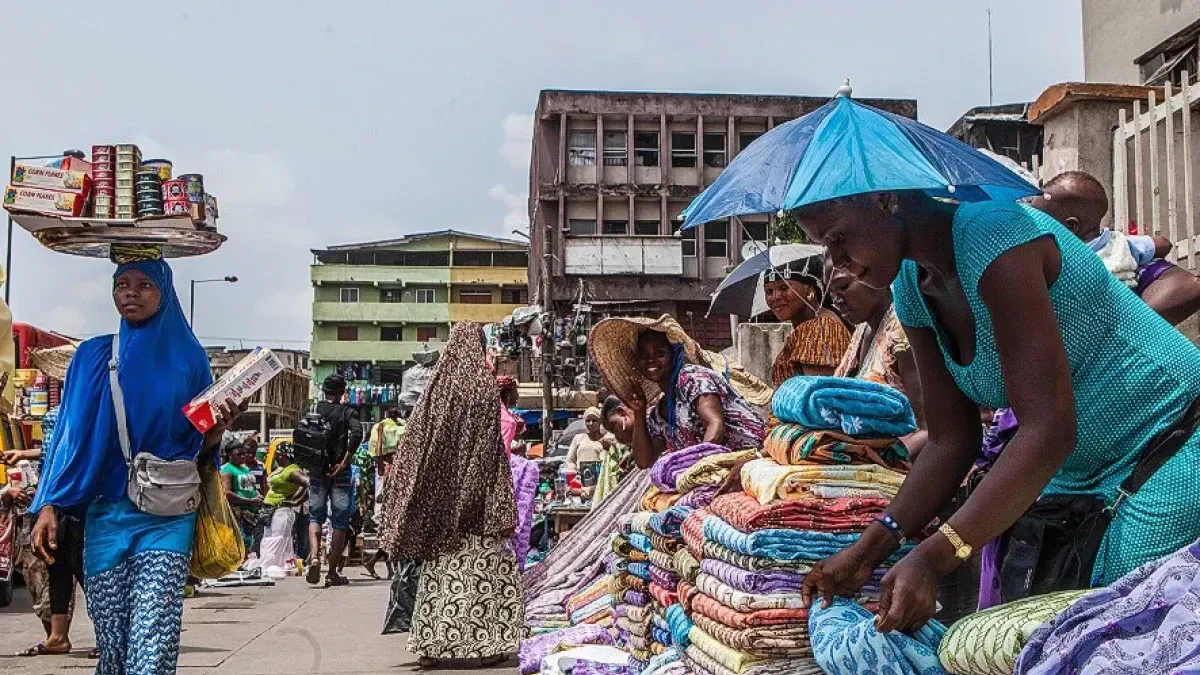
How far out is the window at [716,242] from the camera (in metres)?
53.6

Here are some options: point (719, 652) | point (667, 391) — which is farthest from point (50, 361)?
point (719, 652)

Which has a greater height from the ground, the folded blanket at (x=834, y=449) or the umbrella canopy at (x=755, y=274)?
the umbrella canopy at (x=755, y=274)

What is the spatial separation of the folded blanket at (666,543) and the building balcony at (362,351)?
85.2 m

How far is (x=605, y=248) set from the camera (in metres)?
50.7

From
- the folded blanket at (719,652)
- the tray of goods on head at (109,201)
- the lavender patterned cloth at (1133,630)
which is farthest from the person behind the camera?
the tray of goods on head at (109,201)

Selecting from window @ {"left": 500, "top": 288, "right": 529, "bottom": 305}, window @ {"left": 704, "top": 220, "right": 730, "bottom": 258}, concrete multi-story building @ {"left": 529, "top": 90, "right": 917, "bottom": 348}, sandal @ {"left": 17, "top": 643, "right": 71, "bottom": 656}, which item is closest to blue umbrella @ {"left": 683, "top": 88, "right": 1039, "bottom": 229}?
sandal @ {"left": 17, "top": 643, "right": 71, "bottom": 656}

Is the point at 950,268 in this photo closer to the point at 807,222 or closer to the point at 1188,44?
the point at 807,222

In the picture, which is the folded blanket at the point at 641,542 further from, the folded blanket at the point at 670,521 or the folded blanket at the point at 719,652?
the folded blanket at the point at 719,652

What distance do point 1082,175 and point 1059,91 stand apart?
11.7ft

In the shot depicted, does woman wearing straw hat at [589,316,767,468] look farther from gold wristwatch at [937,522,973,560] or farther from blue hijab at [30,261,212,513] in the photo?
gold wristwatch at [937,522,973,560]

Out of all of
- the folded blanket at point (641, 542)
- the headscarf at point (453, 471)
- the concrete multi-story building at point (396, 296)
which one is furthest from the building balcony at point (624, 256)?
the folded blanket at point (641, 542)

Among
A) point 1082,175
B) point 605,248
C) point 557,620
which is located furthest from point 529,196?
point 1082,175

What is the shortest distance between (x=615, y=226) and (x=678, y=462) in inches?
1903

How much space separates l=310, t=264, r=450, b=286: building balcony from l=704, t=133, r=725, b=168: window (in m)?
37.5
